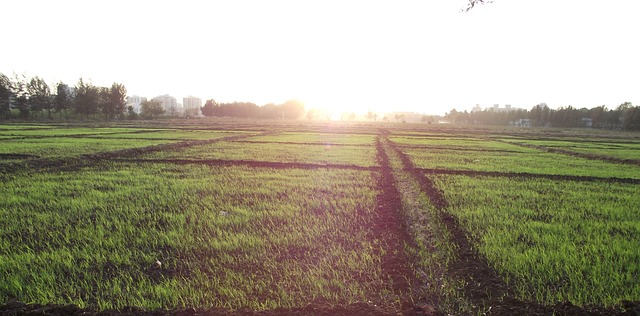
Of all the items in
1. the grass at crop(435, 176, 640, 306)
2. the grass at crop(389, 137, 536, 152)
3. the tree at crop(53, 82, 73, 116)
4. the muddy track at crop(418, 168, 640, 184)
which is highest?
the tree at crop(53, 82, 73, 116)

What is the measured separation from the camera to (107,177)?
9898mm

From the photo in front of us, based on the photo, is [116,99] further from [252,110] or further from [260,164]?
[260,164]

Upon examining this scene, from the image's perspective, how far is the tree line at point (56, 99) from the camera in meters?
55.1

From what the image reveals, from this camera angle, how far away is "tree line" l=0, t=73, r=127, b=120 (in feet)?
181

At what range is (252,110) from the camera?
114 m

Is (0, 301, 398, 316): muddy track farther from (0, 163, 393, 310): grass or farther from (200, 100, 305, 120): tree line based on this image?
(200, 100, 305, 120): tree line

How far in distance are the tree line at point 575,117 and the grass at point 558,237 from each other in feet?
281

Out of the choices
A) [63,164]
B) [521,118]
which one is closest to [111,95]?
[63,164]

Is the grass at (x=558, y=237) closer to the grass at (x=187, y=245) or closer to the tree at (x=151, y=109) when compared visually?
the grass at (x=187, y=245)

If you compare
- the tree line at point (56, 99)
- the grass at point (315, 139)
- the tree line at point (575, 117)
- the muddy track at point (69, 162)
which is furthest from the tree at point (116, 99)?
the tree line at point (575, 117)

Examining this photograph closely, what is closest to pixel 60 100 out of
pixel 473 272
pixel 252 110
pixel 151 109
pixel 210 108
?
pixel 151 109

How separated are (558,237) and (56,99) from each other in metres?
76.6

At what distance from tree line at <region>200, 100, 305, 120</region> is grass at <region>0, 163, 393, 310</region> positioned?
351ft

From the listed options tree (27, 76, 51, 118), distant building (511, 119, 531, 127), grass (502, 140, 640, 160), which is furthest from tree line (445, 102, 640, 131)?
tree (27, 76, 51, 118)
